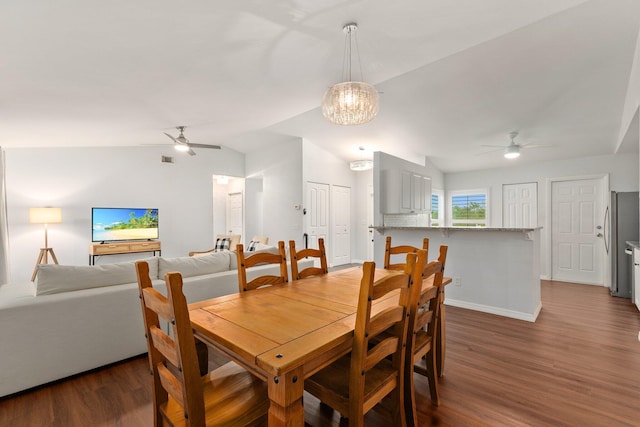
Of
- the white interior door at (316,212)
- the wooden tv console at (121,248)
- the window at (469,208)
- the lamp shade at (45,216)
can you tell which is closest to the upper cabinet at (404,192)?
the window at (469,208)

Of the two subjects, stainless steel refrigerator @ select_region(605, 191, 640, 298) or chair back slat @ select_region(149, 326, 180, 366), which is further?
stainless steel refrigerator @ select_region(605, 191, 640, 298)

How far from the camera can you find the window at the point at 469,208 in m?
6.56

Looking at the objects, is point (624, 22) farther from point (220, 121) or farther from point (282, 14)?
point (220, 121)

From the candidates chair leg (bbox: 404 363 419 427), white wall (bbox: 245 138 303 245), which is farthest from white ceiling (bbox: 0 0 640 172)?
chair leg (bbox: 404 363 419 427)

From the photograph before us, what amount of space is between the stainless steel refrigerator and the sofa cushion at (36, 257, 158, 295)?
20.0 feet

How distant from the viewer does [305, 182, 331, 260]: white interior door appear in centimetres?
621

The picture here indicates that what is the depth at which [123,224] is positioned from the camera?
566cm

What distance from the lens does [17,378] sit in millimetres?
1969

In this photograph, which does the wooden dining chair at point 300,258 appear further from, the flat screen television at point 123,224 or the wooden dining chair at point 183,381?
the flat screen television at point 123,224

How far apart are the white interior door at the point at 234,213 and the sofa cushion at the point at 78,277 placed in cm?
514

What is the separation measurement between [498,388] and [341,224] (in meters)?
5.27

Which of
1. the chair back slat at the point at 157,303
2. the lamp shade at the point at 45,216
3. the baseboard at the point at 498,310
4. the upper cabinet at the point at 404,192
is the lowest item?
the baseboard at the point at 498,310

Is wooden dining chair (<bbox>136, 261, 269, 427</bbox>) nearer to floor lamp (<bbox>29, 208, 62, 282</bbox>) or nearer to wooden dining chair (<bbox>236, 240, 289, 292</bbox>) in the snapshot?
wooden dining chair (<bbox>236, 240, 289, 292</bbox>)

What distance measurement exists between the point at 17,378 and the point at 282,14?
3.05 meters
